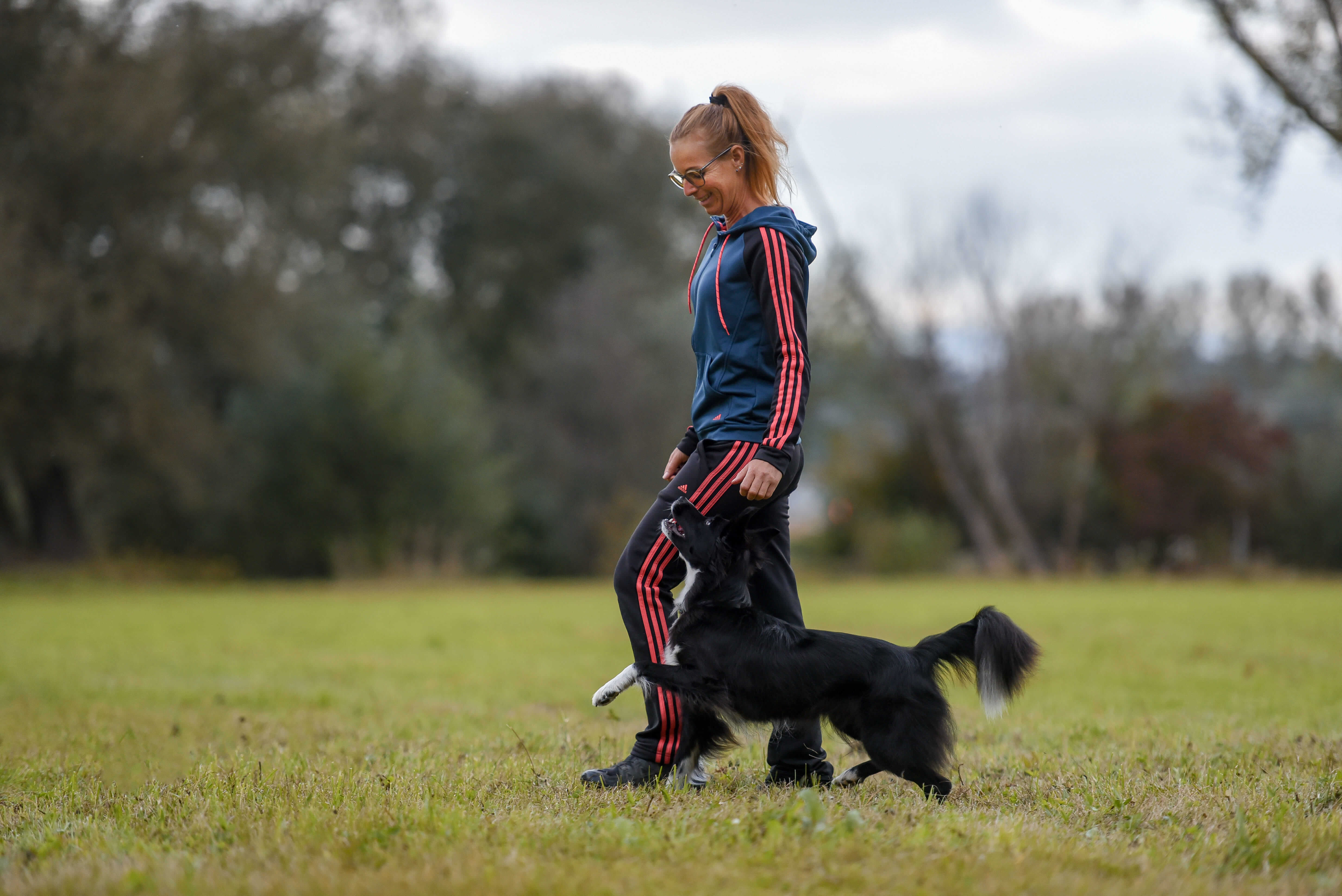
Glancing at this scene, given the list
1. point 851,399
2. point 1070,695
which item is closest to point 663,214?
point 851,399

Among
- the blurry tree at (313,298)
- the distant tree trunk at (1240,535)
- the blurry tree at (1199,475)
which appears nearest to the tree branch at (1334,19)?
the blurry tree at (1199,475)

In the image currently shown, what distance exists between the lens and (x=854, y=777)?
12.5 feet

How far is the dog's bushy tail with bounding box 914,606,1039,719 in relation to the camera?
3.61 metres

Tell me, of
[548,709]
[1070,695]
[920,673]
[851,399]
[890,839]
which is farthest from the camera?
[851,399]

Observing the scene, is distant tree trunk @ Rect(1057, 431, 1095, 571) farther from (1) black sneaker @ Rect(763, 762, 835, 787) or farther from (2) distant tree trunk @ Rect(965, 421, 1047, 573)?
(1) black sneaker @ Rect(763, 762, 835, 787)

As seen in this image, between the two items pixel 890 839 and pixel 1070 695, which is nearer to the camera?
pixel 890 839

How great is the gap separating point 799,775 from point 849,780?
237mm

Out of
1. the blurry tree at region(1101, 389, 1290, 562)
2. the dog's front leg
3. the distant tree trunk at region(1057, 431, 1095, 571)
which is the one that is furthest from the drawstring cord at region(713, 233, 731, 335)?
the distant tree trunk at region(1057, 431, 1095, 571)

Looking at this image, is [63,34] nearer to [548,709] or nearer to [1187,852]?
[548,709]

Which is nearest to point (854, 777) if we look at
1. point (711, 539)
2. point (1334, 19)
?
point (711, 539)

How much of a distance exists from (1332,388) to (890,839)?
110 ft

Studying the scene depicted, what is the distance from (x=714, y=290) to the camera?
3.70 metres

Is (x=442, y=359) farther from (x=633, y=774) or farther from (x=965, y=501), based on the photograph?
(x=633, y=774)

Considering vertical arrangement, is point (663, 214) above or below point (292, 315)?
above
